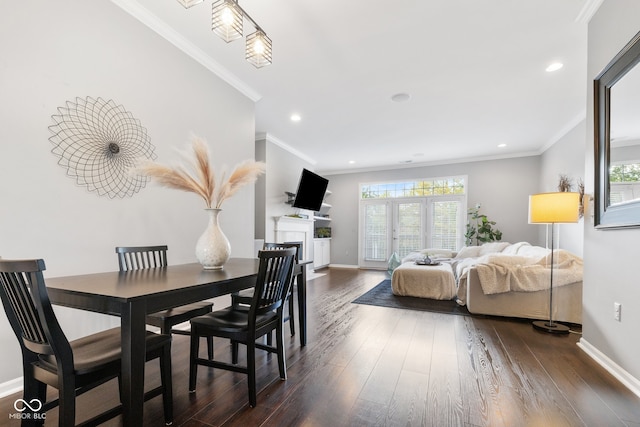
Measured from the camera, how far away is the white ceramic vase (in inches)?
80.0

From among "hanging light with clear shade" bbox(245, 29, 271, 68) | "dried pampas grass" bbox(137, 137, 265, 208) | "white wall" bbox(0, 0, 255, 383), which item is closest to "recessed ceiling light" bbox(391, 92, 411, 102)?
"hanging light with clear shade" bbox(245, 29, 271, 68)

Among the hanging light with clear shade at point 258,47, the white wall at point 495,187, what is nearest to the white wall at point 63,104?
the hanging light with clear shade at point 258,47

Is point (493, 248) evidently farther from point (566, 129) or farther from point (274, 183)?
point (274, 183)

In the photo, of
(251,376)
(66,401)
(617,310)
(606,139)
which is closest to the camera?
(66,401)

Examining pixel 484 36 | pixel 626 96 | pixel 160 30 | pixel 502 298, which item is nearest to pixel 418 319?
pixel 502 298

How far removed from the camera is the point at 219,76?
3.27 meters

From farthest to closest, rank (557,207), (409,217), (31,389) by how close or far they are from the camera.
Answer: (409,217)
(557,207)
(31,389)

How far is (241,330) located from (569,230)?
534 centimetres

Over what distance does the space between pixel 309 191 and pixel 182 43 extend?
3.64 metres

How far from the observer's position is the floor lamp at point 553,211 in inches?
112

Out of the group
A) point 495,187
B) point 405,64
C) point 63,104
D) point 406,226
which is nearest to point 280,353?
point 63,104

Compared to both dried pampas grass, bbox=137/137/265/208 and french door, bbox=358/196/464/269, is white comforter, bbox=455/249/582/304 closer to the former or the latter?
dried pampas grass, bbox=137/137/265/208

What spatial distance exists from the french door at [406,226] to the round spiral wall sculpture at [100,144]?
6237 mm

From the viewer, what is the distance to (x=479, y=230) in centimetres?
659
